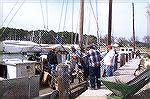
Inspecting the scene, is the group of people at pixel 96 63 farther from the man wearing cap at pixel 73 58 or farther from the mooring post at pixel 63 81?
the mooring post at pixel 63 81

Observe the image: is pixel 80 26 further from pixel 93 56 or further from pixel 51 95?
pixel 51 95

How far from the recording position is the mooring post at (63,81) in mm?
9031

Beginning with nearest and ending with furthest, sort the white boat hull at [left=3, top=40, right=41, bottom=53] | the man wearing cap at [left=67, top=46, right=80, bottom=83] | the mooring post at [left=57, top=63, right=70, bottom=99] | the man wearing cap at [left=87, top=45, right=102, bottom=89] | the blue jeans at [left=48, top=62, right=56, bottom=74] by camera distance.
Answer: the mooring post at [left=57, top=63, right=70, bottom=99], the man wearing cap at [left=87, top=45, right=102, bottom=89], the blue jeans at [left=48, top=62, right=56, bottom=74], the man wearing cap at [left=67, top=46, right=80, bottom=83], the white boat hull at [left=3, top=40, right=41, bottom=53]

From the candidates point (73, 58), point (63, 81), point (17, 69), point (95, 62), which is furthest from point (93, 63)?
point (17, 69)

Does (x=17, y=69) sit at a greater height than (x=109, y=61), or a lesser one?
lesser

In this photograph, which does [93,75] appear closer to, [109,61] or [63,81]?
[109,61]

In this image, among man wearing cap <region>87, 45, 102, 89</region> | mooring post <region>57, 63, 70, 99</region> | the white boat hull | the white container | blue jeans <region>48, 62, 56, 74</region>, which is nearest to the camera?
mooring post <region>57, 63, 70, 99</region>

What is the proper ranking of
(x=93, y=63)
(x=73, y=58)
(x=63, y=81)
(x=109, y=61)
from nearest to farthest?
(x=63, y=81)
(x=93, y=63)
(x=109, y=61)
(x=73, y=58)

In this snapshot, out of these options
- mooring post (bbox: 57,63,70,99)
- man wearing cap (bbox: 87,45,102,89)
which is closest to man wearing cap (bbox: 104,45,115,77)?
man wearing cap (bbox: 87,45,102,89)

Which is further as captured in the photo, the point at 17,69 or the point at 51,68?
the point at 51,68

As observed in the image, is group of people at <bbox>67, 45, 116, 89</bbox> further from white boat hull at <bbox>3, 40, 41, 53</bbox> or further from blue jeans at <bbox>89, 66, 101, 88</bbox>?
white boat hull at <bbox>3, 40, 41, 53</bbox>

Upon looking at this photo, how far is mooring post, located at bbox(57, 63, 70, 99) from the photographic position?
29.6 ft

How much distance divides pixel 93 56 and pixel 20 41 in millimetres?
12250

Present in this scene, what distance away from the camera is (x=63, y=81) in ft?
29.7
